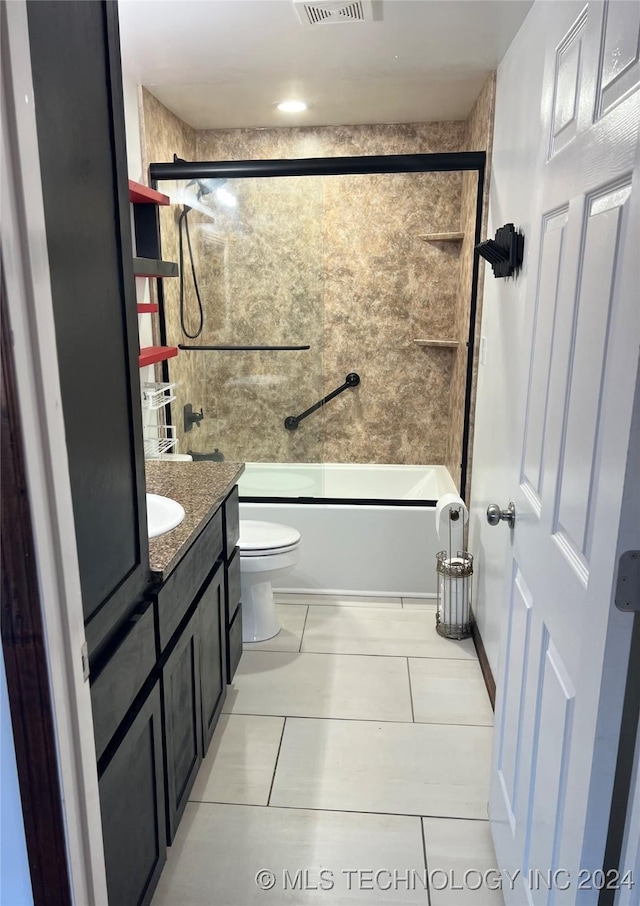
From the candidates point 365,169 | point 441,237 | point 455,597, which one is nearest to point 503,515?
point 455,597

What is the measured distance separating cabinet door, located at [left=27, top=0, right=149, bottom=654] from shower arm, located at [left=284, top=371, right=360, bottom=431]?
6.64ft

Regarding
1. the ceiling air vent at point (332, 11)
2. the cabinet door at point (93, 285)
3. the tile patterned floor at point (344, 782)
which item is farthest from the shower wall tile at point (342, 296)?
the cabinet door at point (93, 285)

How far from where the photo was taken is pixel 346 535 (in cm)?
323

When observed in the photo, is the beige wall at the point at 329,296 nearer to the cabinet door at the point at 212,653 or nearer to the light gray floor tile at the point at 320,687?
the light gray floor tile at the point at 320,687

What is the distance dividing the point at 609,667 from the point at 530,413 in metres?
0.65

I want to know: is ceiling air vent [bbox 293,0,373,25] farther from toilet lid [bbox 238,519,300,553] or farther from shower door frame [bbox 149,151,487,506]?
toilet lid [bbox 238,519,300,553]

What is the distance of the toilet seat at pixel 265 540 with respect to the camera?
2637mm

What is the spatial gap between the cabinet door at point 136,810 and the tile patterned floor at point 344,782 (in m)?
0.24

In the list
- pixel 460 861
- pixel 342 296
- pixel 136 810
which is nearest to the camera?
pixel 136 810

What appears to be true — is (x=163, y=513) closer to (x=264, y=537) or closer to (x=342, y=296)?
(x=264, y=537)

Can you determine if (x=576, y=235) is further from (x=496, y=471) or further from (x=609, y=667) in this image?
(x=496, y=471)

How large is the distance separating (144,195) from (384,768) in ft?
8.02

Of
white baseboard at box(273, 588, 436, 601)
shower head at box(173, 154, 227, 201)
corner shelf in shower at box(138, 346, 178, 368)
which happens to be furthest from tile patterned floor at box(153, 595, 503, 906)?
shower head at box(173, 154, 227, 201)

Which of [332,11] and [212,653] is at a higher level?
[332,11]
